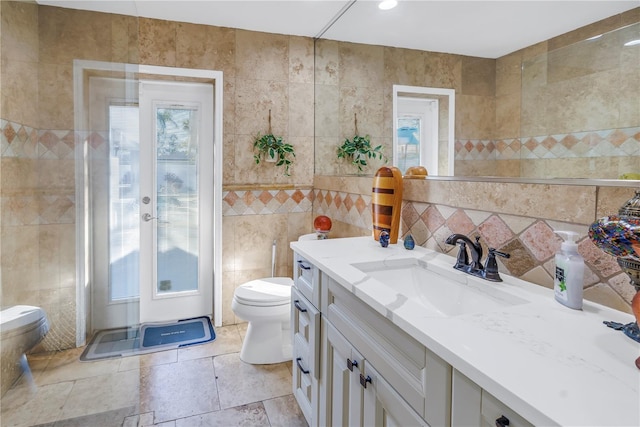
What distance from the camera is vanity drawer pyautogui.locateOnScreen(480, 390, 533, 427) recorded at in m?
0.62

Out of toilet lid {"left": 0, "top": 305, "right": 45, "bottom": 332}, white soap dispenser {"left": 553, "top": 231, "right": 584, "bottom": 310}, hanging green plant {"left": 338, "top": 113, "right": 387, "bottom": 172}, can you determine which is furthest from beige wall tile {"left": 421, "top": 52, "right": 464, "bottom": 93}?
toilet lid {"left": 0, "top": 305, "right": 45, "bottom": 332}

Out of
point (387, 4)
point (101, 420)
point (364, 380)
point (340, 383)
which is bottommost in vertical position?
point (101, 420)

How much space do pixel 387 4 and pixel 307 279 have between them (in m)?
1.76

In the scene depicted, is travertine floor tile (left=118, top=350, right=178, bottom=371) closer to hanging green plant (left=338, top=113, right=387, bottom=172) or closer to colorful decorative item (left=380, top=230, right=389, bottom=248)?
colorful decorative item (left=380, top=230, right=389, bottom=248)

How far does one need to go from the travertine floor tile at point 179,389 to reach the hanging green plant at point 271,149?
1569 millimetres

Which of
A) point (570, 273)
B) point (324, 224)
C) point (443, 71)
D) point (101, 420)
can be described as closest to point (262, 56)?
point (324, 224)

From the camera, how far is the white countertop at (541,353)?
0.56 m

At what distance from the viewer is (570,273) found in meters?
0.94

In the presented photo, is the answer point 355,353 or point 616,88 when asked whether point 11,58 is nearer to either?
point 355,353

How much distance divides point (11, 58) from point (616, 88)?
195cm

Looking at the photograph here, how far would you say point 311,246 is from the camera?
176 centimetres

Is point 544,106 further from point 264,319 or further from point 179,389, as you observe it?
point 179,389

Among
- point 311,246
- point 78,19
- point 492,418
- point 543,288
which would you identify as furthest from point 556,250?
point 78,19

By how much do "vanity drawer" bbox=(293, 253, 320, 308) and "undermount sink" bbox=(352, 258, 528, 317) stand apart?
0.72 feet
